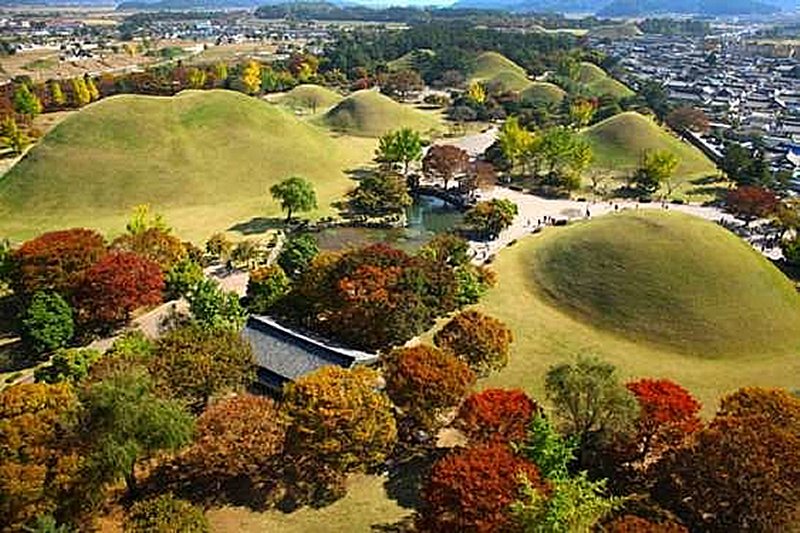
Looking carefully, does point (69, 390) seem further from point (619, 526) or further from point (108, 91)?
point (108, 91)

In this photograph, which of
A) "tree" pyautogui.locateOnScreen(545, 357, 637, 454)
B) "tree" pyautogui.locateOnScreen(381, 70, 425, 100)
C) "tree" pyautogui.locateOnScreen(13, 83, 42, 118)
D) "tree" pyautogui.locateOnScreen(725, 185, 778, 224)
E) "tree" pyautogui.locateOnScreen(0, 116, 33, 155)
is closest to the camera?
"tree" pyautogui.locateOnScreen(545, 357, 637, 454)

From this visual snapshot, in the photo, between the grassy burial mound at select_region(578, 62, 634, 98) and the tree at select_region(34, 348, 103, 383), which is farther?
the grassy burial mound at select_region(578, 62, 634, 98)

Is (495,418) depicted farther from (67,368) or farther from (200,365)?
(67,368)

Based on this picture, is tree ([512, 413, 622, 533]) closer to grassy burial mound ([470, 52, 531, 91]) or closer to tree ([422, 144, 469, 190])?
tree ([422, 144, 469, 190])

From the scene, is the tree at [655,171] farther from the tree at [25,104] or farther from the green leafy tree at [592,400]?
the tree at [25,104]

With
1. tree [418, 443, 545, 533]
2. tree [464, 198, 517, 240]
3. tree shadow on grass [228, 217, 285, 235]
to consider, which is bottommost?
tree shadow on grass [228, 217, 285, 235]

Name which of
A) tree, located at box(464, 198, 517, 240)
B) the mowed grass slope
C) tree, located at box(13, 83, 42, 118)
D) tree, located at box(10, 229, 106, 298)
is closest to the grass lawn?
the mowed grass slope

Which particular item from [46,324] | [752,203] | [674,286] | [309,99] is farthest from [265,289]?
[309,99]

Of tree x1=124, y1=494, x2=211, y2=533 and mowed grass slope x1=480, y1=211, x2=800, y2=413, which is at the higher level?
tree x1=124, y1=494, x2=211, y2=533

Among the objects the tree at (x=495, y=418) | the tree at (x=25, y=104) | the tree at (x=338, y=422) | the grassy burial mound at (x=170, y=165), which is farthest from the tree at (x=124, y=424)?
the tree at (x=25, y=104)
